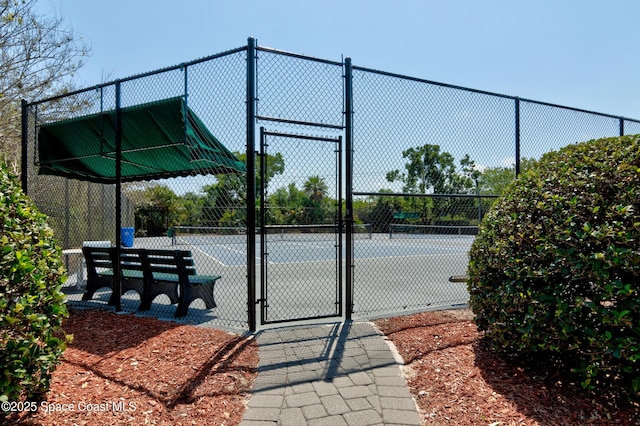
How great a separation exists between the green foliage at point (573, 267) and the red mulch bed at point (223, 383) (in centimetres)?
25

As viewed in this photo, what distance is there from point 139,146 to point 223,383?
3873 mm

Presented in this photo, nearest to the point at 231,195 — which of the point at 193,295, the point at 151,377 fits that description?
the point at 193,295

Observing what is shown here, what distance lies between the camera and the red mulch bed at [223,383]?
2535 mm

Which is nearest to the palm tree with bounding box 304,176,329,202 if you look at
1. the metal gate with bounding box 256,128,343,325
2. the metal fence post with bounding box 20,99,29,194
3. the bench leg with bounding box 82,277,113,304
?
the metal gate with bounding box 256,128,343,325

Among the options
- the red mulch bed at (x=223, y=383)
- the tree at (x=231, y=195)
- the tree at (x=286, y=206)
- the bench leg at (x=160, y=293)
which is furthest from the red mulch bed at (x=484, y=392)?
the bench leg at (x=160, y=293)

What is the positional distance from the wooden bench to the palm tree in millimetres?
1683

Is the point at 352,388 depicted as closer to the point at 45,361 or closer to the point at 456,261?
the point at 45,361

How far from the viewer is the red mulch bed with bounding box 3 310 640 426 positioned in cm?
254

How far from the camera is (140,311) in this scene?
16.9ft

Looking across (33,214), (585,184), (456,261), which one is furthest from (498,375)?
(456,261)

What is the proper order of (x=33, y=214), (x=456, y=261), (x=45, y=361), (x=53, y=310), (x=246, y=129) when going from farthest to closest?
(x=456, y=261)
(x=246, y=129)
(x=33, y=214)
(x=53, y=310)
(x=45, y=361)

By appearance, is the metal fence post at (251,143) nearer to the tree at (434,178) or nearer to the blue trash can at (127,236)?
the tree at (434,178)

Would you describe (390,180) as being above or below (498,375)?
above

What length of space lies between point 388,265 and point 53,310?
27.6 feet
